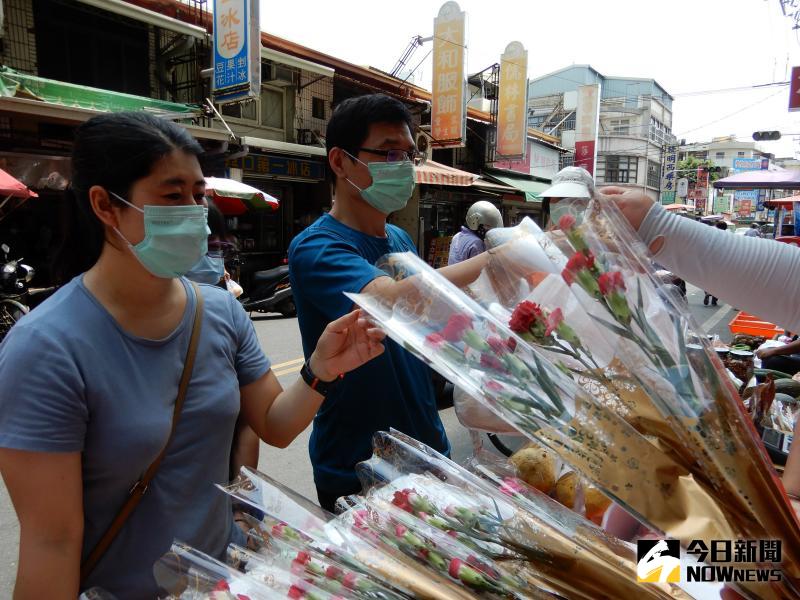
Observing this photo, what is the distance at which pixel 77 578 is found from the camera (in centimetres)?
107

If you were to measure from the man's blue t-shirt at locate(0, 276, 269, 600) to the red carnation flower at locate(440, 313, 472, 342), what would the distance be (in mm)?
723

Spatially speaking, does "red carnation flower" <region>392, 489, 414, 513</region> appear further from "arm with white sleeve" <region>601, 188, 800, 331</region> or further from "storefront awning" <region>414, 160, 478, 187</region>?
"storefront awning" <region>414, 160, 478, 187</region>

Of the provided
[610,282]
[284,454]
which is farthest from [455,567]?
[284,454]

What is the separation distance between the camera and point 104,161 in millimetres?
1216

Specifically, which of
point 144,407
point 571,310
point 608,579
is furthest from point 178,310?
point 608,579

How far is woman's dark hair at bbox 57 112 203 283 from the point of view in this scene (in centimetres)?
120

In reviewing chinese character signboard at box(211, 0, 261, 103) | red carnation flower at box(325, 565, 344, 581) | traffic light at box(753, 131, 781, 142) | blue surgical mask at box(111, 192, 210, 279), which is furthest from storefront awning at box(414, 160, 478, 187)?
red carnation flower at box(325, 565, 344, 581)

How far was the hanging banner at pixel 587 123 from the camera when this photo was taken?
17578 mm

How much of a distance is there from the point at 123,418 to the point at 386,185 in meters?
1.02

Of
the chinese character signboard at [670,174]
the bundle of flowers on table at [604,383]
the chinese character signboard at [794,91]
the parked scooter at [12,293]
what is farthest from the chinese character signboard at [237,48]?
the chinese character signboard at [670,174]

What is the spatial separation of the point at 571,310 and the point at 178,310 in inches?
38.0

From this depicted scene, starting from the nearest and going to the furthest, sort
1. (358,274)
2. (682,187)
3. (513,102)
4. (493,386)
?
(493,386)
(358,274)
(513,102)
(682,187)

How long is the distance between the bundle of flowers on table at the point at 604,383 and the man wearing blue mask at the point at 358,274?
0.46m

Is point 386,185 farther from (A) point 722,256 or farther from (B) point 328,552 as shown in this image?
(B) point 328,552
